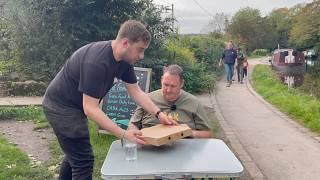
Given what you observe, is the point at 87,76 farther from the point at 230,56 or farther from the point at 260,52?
the point at 260,52

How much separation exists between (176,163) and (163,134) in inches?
13.9

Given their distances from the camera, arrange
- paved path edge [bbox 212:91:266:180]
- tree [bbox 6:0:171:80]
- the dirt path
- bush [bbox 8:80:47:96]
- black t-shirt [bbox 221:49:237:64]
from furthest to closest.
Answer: black t-shirt [bbox 221:49:237:64] → bush [bbox 8:80:47:96] → tree [bbox 6:0:171:80] → the dirt path → paved path edge [bbox 212:91:266:180]

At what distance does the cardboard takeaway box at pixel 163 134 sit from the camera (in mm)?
3127

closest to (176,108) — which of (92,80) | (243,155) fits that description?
(92,80)

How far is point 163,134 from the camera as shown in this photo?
3.24 m

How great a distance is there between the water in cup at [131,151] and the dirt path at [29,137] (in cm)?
283

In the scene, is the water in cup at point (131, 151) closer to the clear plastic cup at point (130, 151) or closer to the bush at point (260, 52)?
the clear plastic cup at point (130, 151)

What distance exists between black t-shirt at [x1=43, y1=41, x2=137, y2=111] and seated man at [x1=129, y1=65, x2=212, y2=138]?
21.1 inches

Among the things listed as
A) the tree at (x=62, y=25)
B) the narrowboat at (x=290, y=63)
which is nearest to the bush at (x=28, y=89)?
the tree at (x=62, y=25)

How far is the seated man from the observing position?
4.17m

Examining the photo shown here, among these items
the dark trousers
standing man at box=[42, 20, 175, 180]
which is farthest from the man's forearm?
the dark trousers

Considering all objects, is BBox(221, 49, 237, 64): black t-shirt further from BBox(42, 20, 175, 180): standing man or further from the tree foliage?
the tree foliage

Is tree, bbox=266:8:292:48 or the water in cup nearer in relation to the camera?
the water in cup

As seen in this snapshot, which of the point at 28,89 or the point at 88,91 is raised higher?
the point at 88,91
